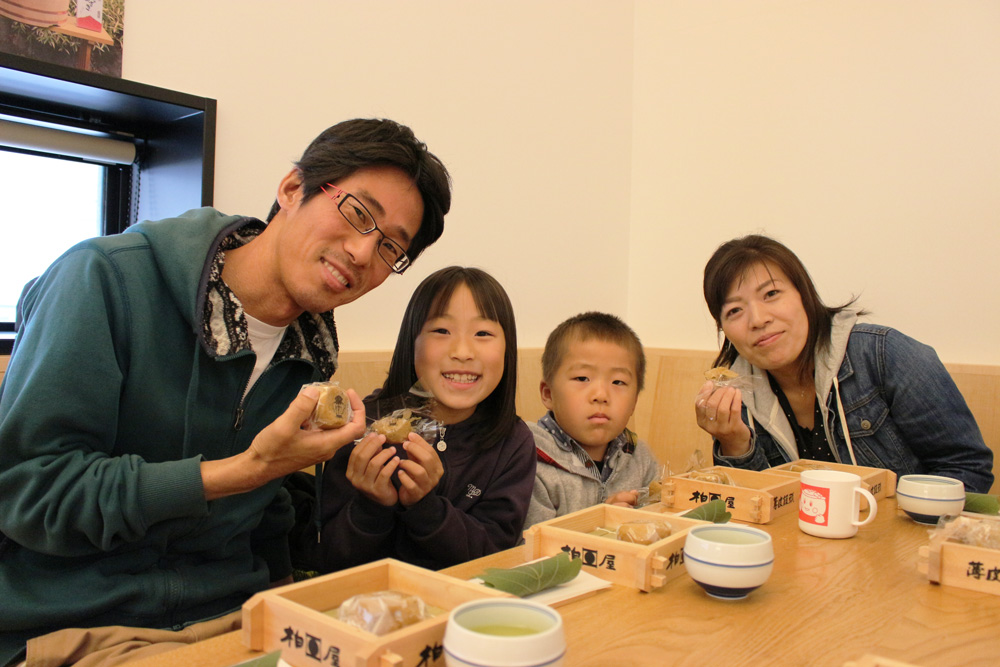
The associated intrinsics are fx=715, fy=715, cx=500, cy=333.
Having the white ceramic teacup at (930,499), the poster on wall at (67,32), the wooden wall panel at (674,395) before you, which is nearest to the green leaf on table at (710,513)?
the white ceramic teacup at (930,499)

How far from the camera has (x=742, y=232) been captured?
333 centimetres

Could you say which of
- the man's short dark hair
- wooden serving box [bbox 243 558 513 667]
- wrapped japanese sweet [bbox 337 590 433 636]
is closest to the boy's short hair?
the man's short dark hair

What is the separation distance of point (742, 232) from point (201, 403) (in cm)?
268

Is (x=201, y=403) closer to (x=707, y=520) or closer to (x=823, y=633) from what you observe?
(x=707, y=520)

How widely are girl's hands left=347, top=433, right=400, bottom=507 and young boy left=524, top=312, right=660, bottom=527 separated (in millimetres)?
588

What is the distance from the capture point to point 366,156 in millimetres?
1411

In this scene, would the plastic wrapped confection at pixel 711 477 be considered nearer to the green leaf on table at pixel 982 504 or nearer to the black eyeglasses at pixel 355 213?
the green leaf on table at pixel 982 504

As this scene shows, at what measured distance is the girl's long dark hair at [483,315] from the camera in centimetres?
178

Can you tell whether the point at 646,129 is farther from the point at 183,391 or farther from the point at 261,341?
the point at 183,391

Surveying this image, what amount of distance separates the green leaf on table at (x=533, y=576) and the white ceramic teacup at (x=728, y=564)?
0.16 metres

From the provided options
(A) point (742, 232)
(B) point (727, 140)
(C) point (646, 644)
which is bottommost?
(C) point (646, 644)

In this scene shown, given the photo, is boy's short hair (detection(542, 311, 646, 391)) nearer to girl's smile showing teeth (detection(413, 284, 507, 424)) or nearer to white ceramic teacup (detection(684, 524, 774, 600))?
girl's smile showing teeth (detection(413, 284, 507, 424))

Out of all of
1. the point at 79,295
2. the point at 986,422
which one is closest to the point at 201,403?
the point at 79,295

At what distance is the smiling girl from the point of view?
1.51 m
